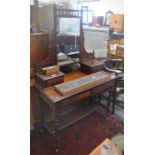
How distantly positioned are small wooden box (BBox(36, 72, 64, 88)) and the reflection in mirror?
0.26m

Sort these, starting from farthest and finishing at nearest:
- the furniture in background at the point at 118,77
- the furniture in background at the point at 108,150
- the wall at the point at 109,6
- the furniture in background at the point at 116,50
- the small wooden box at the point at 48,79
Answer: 1. the wall at the point at 109,6
2. the furniture in background at the point at 116,50
3. the furniture in background at the point at 118,77
4. the small wooden box at the point at 48,79
5. the furniture in background at the point at 108,150

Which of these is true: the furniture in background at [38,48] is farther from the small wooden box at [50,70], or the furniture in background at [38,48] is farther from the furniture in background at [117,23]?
the furniture in background at [117,23]

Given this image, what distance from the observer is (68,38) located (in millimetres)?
2133

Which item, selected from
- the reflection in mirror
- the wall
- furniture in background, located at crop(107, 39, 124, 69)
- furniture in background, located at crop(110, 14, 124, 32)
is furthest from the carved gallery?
the wall

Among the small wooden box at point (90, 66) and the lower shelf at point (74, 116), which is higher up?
the small wooden box at point (90, 66)

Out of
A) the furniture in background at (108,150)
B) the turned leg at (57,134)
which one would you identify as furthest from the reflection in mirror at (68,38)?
the furniture in background at (108,150)

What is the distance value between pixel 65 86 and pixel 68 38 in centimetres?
60

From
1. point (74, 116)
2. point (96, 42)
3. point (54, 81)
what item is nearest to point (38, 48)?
point (54, 81)

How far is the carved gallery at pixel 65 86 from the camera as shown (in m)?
1.88
